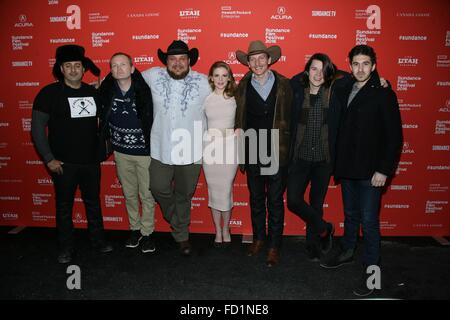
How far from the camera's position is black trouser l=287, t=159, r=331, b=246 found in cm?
310

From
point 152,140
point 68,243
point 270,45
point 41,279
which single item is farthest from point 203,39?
point 41,279

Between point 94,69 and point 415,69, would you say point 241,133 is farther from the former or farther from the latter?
point 415,69

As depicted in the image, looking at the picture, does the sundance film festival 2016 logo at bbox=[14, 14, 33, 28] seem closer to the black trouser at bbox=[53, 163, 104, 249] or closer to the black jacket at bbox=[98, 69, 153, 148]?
the black jacket at bbox=[98, 69, 153, 148]

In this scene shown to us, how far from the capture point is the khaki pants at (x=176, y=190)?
3.30 metres

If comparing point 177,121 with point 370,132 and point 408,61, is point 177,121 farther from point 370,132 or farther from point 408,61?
point 408,61

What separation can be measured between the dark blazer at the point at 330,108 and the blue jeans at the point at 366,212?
294 millimetres

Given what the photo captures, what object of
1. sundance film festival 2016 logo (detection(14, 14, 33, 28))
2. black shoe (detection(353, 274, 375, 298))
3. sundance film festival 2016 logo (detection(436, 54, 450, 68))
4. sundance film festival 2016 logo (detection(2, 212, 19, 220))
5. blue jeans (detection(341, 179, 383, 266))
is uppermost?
sundance film festival 2016 logo (detection(14, 14, 33, 28))

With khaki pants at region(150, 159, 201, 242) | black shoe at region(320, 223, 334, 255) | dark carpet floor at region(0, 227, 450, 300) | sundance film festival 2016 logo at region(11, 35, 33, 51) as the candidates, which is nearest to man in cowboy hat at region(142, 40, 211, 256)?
khaki pants at region(150, 159, 201, 242)

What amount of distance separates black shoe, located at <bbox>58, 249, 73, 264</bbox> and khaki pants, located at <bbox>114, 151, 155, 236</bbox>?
0.64 m

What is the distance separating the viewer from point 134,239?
3621 mm

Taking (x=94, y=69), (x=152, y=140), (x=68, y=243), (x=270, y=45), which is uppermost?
(x=270, y=45)

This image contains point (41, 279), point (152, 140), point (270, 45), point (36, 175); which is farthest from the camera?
point (36, 175)

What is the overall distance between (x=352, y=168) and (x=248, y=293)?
1.32m

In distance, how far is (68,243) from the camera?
335 cm
